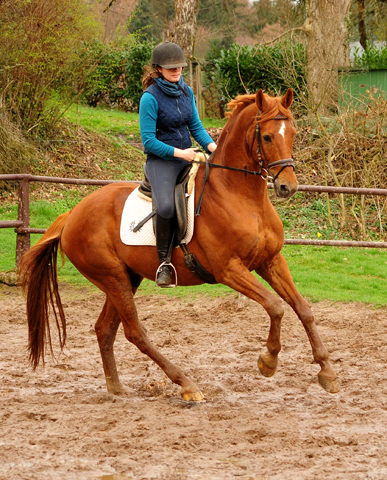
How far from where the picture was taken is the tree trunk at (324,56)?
38.4ft

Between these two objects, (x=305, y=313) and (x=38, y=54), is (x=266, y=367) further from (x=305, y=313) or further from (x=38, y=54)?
(x=38, y=54)

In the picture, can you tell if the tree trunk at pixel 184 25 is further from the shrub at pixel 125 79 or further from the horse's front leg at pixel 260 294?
the horse's front leg at pixel 260 294

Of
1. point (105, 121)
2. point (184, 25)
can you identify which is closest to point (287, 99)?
point (184, 25)

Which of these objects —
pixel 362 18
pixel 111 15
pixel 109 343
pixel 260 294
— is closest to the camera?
pixel 260 294

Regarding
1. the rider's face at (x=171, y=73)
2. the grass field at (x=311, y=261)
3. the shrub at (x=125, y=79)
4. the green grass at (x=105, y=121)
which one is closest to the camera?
the rider's face at (x=171, y=73)

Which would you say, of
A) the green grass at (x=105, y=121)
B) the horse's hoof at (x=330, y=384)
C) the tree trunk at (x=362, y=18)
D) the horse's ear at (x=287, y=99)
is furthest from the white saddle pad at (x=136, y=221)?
the tree trunk at (x=362, y=18)

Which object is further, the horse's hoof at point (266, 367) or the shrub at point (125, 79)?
the shrub at point (125, 79)

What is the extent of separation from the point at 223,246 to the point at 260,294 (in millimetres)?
457

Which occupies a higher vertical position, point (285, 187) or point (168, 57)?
point (168, 57)

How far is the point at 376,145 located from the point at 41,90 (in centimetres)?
722

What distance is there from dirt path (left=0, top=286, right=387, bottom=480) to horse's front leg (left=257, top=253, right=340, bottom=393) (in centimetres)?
20

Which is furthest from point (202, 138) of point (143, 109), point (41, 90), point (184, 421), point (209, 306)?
point (41, 90)

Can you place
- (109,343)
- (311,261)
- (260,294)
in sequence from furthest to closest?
1. (311,261)
2. (109,343)
3. (260,294)

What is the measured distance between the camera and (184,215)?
4.62 metres
